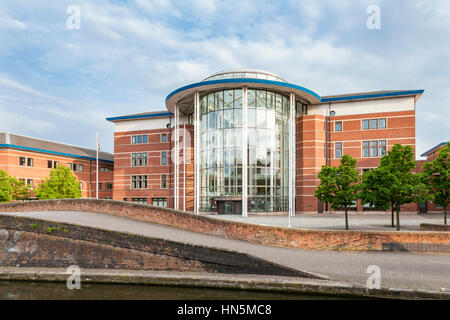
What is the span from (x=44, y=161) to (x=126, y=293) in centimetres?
Result: 3820

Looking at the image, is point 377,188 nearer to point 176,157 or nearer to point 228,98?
point 228,98

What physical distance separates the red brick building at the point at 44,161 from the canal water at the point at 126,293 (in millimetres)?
33165

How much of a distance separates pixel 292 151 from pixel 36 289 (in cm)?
2508

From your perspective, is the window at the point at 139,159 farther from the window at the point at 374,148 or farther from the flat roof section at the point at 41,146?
the window at the point at 374,148

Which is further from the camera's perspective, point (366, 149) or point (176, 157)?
point (176, 157)

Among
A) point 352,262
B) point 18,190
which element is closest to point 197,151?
point 18,190

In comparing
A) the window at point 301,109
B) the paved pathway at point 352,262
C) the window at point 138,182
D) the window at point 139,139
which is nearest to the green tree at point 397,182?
the paved pathway at point 352,262

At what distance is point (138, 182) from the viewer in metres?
40.6

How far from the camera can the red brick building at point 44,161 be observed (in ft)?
123

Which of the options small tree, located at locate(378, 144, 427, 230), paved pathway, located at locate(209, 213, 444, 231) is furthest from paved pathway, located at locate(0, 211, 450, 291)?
paved pathway, located at locate(209, 213, 444, 231)

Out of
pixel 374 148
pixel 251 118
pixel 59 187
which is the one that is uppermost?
pixel 251 118

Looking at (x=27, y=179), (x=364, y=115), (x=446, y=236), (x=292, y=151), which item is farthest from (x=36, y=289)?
(x=27, y=179)
